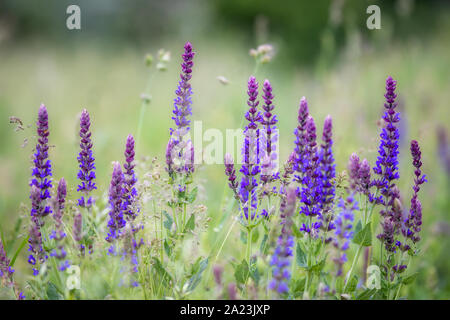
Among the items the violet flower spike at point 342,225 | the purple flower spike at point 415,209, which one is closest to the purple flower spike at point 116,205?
the violet flower spike at point 342,225

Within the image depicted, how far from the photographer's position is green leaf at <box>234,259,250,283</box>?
2080 mm

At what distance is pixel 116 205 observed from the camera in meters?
2.07

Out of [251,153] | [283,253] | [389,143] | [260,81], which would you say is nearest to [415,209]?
[389,143]

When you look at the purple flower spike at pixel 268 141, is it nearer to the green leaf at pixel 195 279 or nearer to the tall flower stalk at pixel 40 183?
the green leaf at pixel 195 279

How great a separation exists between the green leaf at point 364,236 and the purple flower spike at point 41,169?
1.50 metres

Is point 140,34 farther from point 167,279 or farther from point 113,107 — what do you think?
point 167,279

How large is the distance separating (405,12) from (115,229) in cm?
472

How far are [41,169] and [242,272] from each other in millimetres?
1100

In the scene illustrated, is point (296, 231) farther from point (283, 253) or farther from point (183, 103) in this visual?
point (183, 103)

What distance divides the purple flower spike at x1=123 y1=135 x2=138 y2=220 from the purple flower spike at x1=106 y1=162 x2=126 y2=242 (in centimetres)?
3

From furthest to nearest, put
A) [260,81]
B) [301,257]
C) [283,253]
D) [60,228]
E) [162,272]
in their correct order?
[260,81], [301,257], [162,272], [283,253], [60,228]

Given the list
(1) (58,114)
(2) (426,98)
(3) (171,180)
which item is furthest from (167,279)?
(1) (58,114)

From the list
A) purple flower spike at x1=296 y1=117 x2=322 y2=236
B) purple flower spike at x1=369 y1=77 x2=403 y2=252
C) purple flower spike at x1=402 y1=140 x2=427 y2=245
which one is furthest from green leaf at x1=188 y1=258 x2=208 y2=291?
purple flower spike at x1=402 y1=140 x2=427 y2=245

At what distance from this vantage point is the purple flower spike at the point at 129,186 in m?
2.09
